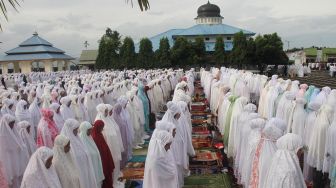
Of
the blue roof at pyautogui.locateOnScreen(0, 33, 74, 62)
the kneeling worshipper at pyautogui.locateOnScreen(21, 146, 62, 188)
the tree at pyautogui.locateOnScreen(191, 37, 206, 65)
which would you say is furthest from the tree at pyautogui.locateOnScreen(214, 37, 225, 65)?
the kneeling worshipper at pyautogui.locateOnScreen(21, 146, 62, 188)

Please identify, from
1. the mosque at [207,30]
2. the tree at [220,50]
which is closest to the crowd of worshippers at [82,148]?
the tree at [220,50]

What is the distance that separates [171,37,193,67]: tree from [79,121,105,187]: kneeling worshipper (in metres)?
26.0

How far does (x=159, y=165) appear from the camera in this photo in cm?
448

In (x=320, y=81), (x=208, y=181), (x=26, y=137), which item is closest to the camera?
(x=26, y=137)

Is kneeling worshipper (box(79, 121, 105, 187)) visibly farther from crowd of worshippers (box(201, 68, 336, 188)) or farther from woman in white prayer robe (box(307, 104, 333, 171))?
woman in white prayer robe (box(307, 104, 333, 171))

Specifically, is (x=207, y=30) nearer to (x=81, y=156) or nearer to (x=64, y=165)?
(x=81, y=156)

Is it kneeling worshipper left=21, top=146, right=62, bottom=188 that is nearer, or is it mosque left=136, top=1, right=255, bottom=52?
kneeling worshipper left=21, top=146, right=62, bottom=188

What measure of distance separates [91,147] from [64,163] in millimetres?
777

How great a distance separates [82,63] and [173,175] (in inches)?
2014

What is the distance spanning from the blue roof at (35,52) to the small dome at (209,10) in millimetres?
16527

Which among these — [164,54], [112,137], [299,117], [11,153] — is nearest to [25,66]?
[164,54]

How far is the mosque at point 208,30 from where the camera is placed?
44656 mm

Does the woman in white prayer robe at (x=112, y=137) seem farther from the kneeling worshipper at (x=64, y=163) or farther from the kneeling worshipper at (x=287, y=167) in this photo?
the kneeling worshipper at (x=287, y=167)

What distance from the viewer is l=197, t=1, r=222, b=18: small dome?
47.3 meters
